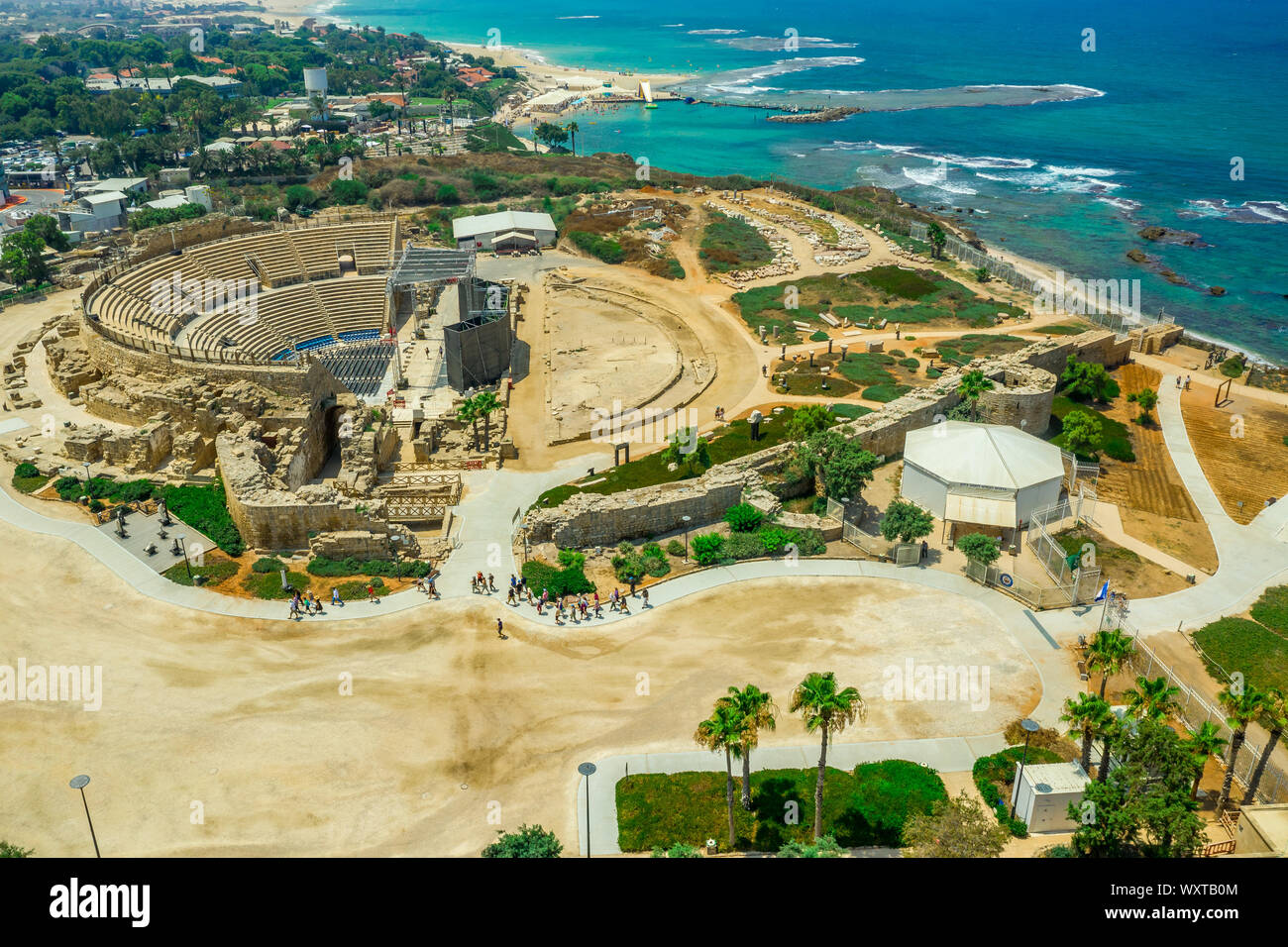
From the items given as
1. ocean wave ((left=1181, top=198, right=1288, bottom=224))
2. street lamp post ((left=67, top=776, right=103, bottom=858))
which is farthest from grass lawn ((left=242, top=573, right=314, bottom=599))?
ocean wave ((left=1181, top=198, right=1288, bottom=224))

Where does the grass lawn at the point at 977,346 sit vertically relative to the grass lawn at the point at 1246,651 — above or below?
above

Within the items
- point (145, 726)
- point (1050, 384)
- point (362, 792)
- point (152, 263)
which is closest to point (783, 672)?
point (362, 792)

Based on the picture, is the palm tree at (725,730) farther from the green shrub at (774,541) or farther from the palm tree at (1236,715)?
the green shrub at (774,541)

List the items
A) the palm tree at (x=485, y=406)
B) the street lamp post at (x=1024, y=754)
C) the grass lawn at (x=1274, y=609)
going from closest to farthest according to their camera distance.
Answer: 1. the street lamp post at (x=1024, y=754)
2. the grass lawn at (x=1274, y=609)
3. the palm tree at (x=485, y=406)

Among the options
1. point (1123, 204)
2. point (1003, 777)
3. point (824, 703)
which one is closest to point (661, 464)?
point (1003, 777)

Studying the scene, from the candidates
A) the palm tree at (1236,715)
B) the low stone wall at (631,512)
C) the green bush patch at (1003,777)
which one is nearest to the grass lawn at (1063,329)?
the low stone wall at (631,512)

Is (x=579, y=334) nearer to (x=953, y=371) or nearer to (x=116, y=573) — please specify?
(x=953, y=371)
